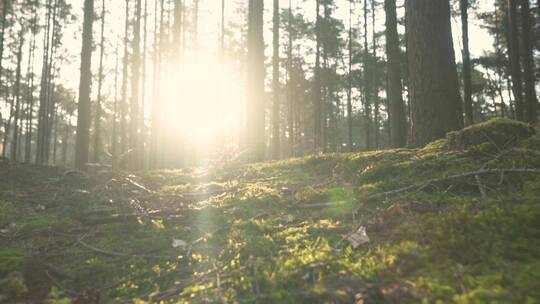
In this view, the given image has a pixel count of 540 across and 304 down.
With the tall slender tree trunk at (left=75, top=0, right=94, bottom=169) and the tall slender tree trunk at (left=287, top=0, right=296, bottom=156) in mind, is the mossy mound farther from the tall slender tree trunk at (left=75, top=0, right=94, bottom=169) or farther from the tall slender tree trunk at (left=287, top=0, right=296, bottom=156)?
the tall slender tree trunk at (left=287, top=0, right=296, bottom=156)

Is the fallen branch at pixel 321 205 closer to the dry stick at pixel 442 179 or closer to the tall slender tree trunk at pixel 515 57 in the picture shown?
the dry stick at pixel 442 179

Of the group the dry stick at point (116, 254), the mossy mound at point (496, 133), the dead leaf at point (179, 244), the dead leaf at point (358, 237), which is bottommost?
the dry stick at point (116, 254)

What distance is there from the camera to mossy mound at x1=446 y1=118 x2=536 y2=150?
164 inches

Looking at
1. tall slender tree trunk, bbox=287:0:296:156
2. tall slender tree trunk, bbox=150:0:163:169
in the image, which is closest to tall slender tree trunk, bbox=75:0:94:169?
tall slender tree trunk, bbox=150:0:163:169

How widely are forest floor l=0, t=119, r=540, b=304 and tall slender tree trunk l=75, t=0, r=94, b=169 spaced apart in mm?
6955

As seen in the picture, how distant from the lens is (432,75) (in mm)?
5703

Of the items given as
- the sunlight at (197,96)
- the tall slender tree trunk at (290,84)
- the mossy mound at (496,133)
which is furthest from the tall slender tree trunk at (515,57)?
the tall slender tree trunk at (290,84)

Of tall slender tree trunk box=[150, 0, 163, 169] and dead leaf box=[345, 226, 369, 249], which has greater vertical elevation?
tall slender tree trunk box=[150, 0, 163, 169]

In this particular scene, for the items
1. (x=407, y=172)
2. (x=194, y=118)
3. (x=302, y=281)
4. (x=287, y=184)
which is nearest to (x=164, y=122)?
(x=194, y=118)

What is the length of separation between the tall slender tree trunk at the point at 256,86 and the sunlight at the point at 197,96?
993cm

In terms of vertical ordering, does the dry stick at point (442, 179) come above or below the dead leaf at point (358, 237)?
above

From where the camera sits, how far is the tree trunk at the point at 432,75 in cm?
567

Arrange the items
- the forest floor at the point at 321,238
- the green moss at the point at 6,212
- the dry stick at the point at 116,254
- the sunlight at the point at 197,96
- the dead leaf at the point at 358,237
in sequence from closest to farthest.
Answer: the forest floor at the point at 321,238
the dead leaf at the point at 358,237
the dry stick at the point at 116,254
the green moss at the point at 6,212
the sunlight at the point at 197,96

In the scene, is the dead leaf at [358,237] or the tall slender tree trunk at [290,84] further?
the tall slender tree trunk at [290,84]
